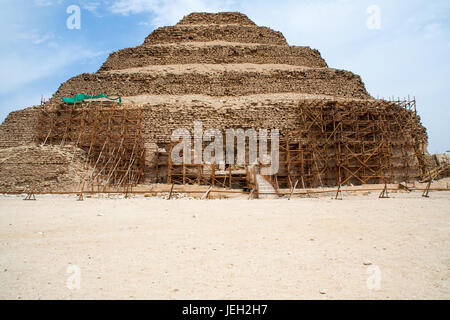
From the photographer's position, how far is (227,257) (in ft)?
13.8

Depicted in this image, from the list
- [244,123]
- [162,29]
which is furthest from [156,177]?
[162,29]

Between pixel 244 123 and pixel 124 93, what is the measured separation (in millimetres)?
11102

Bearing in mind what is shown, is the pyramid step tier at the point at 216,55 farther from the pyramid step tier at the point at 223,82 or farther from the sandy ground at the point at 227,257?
the sandy ground at the point at 227,257

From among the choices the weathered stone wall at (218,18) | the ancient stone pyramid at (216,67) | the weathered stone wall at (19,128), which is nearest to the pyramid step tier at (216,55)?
the ancient stone pyramid at (216,67)

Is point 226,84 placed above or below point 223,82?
below

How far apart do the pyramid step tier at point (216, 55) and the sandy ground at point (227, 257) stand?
23.5 meters

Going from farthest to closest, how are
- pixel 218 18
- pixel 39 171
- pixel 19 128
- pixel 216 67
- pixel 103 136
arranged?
A: pixel 218 18, pixel 216 67, pixel 19 128, pixel 103 136, pixel 39 171

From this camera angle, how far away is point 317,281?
11.0 ft

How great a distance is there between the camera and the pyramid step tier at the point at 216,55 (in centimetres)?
2836

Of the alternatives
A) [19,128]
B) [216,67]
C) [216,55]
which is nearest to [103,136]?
[19,128]

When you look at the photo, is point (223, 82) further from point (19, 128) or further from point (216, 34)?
point (19, 128)

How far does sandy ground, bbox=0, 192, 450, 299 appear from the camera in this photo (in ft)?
10.3

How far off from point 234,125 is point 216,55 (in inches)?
459
